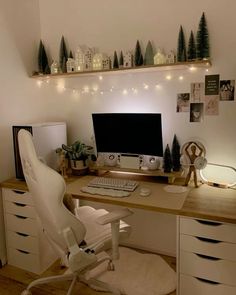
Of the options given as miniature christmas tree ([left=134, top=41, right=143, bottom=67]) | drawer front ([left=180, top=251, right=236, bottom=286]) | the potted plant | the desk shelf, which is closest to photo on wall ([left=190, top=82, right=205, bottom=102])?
miniature christmas tree ([left=134, top=41, right=143, bottom=67])

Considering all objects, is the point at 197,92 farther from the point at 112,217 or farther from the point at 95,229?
the point at 95,229

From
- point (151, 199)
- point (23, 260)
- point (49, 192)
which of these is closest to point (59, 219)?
point (49, 192)

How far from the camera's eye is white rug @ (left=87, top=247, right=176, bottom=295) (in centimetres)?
192

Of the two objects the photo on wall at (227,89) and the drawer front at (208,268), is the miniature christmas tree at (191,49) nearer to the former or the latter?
the photo on wall at (227,89)

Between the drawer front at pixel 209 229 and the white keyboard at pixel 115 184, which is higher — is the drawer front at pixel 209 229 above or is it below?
below

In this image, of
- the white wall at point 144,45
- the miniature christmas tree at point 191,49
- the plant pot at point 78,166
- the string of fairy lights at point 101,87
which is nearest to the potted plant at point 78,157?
the plant pot at point 78,166

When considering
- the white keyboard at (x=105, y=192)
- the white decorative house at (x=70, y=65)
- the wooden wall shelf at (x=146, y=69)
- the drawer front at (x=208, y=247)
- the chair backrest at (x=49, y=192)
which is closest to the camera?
the chair backrest at (x=49, y=192)

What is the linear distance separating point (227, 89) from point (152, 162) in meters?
0.79

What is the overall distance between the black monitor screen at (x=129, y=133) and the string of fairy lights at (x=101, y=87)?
0.98 ft

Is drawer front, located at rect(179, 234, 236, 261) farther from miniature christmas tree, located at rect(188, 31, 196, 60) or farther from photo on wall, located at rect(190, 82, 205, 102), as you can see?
miniature christmas tree, located at rect(188, 31, 196, 60)

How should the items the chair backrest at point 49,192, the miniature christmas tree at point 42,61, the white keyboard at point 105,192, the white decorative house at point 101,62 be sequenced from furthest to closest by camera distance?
1. the miniature christmas tree at point 42,61
2. the white decorative house at point 101,62
3. the white keyboard at point 105,192
4. the chair backrest at point 49,192

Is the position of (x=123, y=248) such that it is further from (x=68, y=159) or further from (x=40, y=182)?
(x=40, y=182)

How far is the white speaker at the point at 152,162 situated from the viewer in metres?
2.12

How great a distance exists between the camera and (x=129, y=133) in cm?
212
